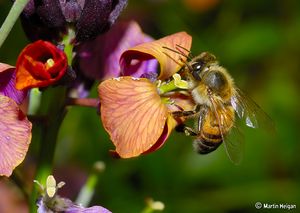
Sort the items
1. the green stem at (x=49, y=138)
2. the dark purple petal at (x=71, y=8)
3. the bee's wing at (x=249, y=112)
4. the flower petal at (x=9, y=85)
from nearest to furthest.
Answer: the flower petal at (x=9, y=85), the dark purple petal at (x=71, y=8), the green stem at (x=49, y=138), the bee's wing at (x=249, y=112)

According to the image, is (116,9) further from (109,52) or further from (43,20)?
(109,52)

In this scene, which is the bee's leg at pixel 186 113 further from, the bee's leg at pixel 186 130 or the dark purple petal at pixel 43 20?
the dark purple petal at pixel 43 20

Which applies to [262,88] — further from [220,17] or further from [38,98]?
[38,98]

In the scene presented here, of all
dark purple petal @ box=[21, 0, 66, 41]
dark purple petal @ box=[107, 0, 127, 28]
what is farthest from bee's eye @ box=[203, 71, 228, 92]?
dark purple petal @ box=[21, 0, 66, 41]

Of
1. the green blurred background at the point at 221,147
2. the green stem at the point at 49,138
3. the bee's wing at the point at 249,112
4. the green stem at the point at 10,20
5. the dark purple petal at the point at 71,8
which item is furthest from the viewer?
the green blurred background at the point at 221,147

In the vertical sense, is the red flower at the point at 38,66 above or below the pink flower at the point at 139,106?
above

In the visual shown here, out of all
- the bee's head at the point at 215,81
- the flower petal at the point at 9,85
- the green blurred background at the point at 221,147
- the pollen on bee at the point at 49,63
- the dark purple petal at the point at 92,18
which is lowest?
the green blurred background at the point at 221,147

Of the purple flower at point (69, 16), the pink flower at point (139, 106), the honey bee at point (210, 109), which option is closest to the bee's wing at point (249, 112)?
the honey bee at point (210, 109)
